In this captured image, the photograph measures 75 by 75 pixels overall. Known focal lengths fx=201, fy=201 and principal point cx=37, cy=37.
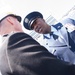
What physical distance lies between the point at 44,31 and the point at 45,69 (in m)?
1.99

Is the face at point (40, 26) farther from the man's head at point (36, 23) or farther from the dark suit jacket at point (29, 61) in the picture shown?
the dark suit jacket at point (29, 61)

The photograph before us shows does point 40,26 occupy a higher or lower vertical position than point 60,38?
higher

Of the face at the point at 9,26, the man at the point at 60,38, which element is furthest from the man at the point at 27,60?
the man at the point at 60,38

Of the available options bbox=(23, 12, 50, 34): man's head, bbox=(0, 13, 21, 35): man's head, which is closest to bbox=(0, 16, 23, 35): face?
bbox=(0, 13, 21, 35): man's head

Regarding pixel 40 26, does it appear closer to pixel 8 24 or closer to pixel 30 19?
pixel 30 19

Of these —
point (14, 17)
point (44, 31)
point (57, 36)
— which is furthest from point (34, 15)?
point (14, 17)

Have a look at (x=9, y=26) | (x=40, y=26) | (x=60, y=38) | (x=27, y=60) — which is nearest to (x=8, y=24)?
(x=9, y=26)

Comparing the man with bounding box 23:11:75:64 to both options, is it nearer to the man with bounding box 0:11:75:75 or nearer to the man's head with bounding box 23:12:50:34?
the man's head with bounding box 23:12:50:34

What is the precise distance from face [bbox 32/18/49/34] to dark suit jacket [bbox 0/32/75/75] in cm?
188

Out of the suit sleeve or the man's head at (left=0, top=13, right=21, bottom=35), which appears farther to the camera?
the man's head at (left=0, top=13, right=21, bottom=35)

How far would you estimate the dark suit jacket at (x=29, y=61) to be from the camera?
4.11ft

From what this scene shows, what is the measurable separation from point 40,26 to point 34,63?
2.11m

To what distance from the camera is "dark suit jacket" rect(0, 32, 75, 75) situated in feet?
4.11

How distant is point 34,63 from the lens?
1.25 m
